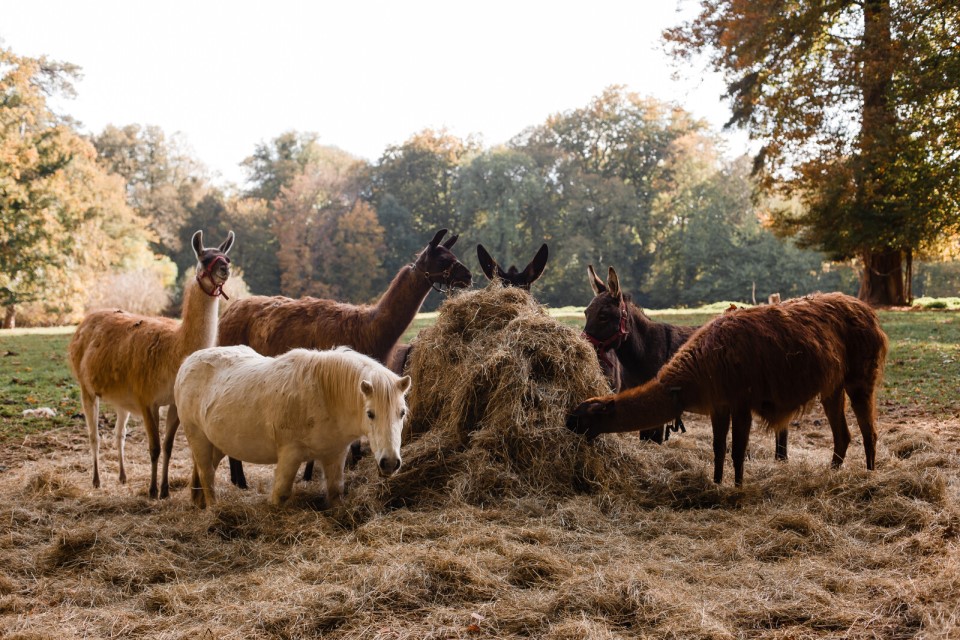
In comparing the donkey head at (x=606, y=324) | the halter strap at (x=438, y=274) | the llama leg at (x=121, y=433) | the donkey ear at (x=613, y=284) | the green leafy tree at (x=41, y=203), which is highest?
the green leafy tree at (x=41, y=203)

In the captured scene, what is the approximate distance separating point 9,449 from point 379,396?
230 inches

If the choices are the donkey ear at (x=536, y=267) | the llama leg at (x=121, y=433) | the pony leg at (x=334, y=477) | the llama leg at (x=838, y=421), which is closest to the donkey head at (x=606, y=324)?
the donkey ear at (x=536, y=267)

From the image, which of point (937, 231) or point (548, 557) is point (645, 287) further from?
point (548, 557)

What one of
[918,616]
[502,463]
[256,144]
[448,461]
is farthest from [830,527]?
[256,144]

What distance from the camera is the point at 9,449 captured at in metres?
7.73

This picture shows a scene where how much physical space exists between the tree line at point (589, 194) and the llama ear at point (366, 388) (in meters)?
18.0

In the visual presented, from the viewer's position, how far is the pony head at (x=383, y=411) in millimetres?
4406

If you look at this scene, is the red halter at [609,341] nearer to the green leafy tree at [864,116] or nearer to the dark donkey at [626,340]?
the dark donkey at [626,340]

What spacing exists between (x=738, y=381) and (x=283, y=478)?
360 cm

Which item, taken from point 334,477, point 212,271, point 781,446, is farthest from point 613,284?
point 212,271

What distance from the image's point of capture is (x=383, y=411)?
176 inches

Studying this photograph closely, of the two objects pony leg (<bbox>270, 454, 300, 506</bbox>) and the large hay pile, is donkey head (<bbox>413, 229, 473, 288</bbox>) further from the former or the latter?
pony leg (<bbox>270, 454, 300, 506</bbox>)

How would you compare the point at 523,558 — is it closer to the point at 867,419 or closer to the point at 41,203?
the point at 867,419

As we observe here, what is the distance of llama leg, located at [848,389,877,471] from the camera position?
5.78 metres
